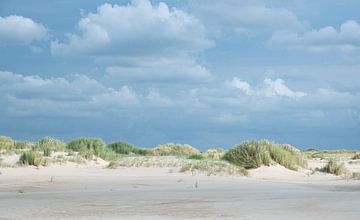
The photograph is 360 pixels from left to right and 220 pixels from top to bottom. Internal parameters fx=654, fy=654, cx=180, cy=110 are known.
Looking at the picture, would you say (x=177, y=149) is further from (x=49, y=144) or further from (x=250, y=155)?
(x=250, y=155)

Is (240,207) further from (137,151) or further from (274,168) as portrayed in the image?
(137,151)

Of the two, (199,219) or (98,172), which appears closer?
(199,219)

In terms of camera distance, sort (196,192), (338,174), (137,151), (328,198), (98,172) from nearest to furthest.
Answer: (328,198), (196,192), (98,172), (338,174), (137,151)

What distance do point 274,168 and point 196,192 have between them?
8119 millimetres

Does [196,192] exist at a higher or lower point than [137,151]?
lower

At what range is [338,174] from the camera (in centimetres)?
2320

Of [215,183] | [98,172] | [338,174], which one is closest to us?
[215,183]

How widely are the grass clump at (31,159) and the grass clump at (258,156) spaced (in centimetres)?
690

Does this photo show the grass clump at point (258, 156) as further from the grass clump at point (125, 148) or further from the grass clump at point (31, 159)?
the grass clump at point (125, 148)

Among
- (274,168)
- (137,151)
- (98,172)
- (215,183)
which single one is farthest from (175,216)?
(137,151)

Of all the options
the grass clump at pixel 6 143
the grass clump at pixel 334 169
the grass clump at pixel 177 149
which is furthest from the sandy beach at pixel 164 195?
the grass clump at pixel 177 149

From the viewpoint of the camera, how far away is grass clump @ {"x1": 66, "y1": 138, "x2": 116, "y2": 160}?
26705 mm

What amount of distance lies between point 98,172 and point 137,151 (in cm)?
1586

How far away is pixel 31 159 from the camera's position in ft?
75.3
